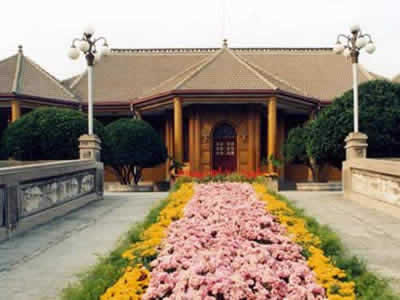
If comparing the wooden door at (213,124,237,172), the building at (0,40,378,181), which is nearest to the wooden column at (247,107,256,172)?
the building at (0,40,378,181)

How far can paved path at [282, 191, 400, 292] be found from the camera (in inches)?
207

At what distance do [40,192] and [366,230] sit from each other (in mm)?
6145

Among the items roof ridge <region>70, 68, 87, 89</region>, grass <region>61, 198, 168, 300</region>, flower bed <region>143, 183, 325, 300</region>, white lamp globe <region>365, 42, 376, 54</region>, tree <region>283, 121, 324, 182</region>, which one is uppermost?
roof ridge <region>70, 68, 87, 89</region>

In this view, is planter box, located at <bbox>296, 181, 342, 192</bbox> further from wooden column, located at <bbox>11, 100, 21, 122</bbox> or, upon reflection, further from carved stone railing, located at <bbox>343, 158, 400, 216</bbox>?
wooden column, located at <bbox>11, 100, 21, 122</bbox>

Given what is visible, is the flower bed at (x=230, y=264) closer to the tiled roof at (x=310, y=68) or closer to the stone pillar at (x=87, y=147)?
the stone pillar at (x=87, y=147)

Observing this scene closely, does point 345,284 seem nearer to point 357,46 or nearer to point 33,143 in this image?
point 357,46

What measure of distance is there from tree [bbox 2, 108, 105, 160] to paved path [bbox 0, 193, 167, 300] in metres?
7.78

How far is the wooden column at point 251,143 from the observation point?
69.1 ft

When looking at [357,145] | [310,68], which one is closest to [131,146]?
→ [357,145]

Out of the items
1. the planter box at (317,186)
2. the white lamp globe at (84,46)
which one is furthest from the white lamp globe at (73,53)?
the planter box at (317,186)

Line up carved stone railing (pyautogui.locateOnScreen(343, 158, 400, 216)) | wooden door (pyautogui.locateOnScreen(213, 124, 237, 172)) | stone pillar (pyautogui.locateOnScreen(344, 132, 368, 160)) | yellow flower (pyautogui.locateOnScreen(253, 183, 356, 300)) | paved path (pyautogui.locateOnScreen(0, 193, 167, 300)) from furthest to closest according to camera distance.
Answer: wooden door (pyautogui.locateOnScreen(213, 124, 237, 172))
stone pillar (pyautogui.locateOnScreen(344, 132, 368, 160))
carved stone railing (pyautogui.locateOnScreen(343, 158, 400, 216))
paved path (pyautogui.locateOnScreen(0, 193, 167, 300))
yellow flower (pyautogui.locateOnScreen(253, 183, 356, 300))

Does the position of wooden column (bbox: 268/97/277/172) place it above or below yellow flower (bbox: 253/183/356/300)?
above

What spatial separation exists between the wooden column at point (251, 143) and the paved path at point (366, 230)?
29.4ft

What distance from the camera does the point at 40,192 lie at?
28.2 ft
